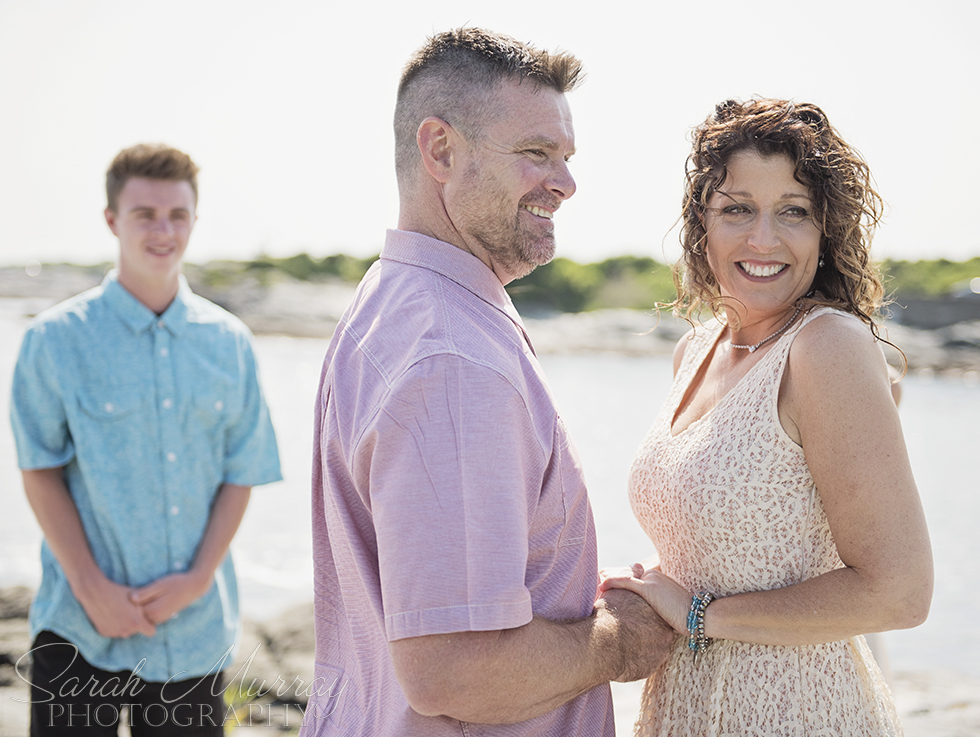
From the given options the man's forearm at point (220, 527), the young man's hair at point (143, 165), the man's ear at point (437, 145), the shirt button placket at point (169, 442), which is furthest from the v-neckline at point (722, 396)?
the young man's hair at point (143, 165)

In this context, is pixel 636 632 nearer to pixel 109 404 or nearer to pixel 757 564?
pixel 757 564

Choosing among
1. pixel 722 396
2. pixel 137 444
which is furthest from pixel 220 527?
pixel 722 396

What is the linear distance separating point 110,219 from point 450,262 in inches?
81.0

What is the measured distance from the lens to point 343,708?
1554 millimetres

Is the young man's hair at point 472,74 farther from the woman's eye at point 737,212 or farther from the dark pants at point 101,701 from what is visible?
the dark pants at point 101,701

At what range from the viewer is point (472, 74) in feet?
5.00

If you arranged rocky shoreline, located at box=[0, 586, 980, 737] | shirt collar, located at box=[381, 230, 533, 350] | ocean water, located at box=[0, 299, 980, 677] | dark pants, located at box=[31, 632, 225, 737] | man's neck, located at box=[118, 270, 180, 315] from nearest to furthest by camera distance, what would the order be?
shirt collar, located at box=[381, 230, 533, 350] → dark pants, located at box=[31, 632, 225, 737] → man's neck, located at box=[118, 270, 180, 315] → rocky shoreline, located at box=[0, 586, 980, 737] → ocean water, located at box=[0, 299, 980, 677]

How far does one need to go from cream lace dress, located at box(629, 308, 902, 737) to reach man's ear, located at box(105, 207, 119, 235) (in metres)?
2.28

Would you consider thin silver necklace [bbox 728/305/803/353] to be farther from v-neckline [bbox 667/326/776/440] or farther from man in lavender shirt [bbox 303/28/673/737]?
man in lavender shirt [bbox 303/28/673/737]

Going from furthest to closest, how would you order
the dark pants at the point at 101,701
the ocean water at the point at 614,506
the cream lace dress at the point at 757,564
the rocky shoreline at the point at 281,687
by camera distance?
1. the ocean water at the point at 614,506
2. the rocky shoreline at the point at 281,687
3. the dark pants at the point at 101,701
4. the cream lace dress at the point at 757,564

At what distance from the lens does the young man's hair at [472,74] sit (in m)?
1.52

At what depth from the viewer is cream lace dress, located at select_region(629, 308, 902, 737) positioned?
1693 mm

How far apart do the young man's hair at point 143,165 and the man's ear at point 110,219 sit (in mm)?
25

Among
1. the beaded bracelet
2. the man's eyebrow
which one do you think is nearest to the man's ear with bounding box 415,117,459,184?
the man's eyebrow
